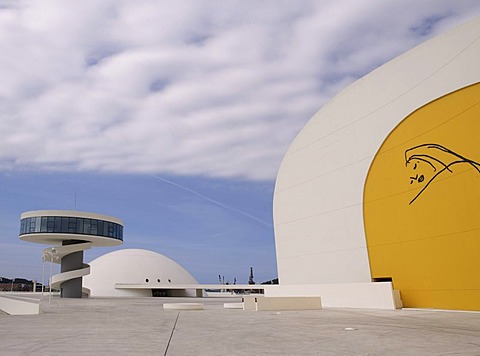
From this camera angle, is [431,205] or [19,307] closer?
[431,205]

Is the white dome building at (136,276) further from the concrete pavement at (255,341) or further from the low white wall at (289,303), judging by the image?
the concrete pavement at (255,341)

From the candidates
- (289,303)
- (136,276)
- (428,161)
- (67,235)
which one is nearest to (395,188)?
(428,161)

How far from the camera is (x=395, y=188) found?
19781mm

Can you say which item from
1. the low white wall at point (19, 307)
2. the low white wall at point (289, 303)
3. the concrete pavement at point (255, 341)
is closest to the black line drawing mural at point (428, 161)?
the low white wall at point (289, 303)

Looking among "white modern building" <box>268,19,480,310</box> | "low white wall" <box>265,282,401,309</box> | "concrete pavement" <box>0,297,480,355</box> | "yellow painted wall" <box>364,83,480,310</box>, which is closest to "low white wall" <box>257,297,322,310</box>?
"low white wall" <box>265,282,401,309</box>

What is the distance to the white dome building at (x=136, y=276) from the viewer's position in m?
56.9

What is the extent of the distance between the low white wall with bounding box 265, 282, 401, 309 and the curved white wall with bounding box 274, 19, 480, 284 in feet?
3.66

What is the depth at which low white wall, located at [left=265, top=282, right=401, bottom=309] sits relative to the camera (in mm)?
19016

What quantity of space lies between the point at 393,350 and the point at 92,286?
57271 millimetres

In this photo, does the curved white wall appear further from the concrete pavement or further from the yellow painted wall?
the concrete pavement

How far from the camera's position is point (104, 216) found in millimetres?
48406

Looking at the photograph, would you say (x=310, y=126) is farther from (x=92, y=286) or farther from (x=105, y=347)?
(x=92, y=286)

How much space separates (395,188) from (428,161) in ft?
7.68

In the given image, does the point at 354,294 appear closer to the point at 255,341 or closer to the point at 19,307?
the point at 255,341
